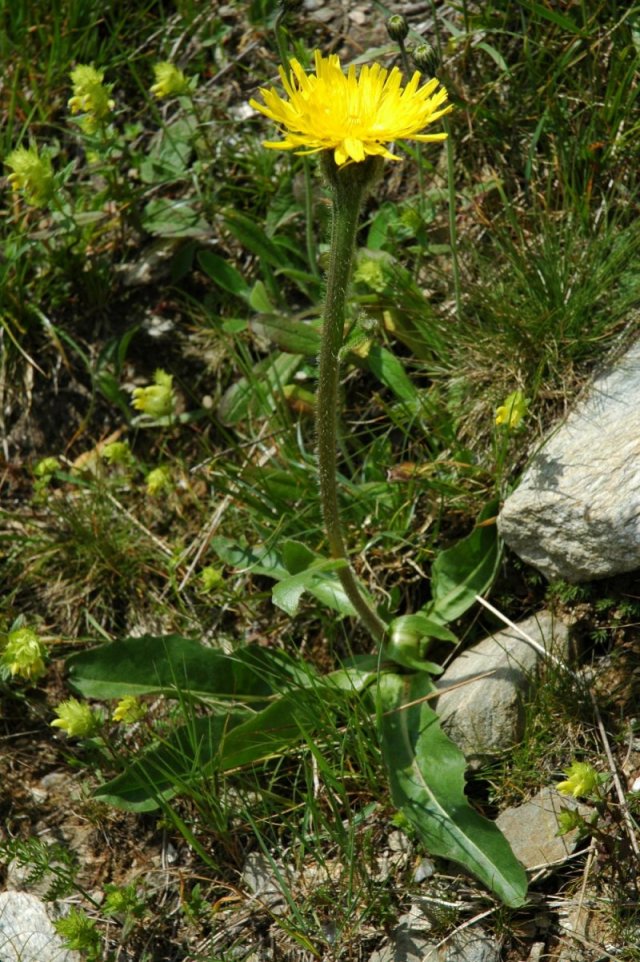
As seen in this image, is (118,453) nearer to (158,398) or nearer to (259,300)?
(158,398)

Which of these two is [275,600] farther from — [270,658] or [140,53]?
[140,53]

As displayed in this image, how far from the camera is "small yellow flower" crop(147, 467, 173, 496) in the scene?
11.2 feet

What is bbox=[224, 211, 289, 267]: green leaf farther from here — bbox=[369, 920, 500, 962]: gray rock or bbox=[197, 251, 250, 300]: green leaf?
bbox=[369, 920, 500, 962]: gray rock

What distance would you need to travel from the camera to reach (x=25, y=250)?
3699mm

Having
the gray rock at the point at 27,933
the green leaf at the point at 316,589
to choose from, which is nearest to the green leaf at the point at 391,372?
the green leaf at the point at 316,589

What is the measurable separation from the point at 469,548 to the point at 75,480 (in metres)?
1.48

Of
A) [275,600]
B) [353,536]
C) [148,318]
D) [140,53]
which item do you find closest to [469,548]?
[353,536]

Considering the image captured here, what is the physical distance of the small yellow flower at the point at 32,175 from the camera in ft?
11.4

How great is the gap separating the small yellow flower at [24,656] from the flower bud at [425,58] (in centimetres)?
192

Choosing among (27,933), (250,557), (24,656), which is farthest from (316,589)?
(27,933)

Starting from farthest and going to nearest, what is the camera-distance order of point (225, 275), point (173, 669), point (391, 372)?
1. point (225, 275)
2. point (391, 372)
3. point (173, 669)

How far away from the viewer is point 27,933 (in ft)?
9.10

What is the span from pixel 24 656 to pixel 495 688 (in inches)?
52.8

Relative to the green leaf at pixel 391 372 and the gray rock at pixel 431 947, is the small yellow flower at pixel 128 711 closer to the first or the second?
the gray rock at pixel 431 947
